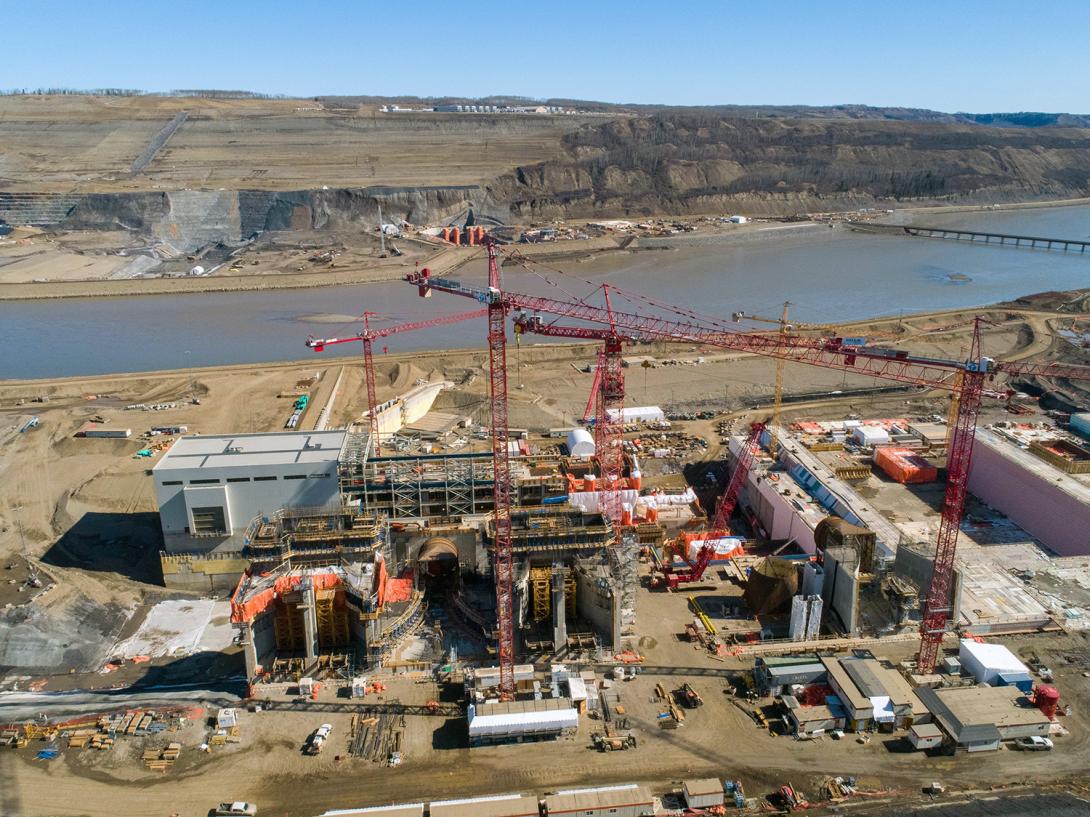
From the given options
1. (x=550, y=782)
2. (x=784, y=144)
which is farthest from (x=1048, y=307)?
(x=784, y=144)

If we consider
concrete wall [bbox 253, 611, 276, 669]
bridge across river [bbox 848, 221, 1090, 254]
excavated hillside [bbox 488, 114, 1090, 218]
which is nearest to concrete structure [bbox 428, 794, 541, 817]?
concrete wall [bbox 253, 611, 276, 669]

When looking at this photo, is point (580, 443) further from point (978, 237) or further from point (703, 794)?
point (978, 237)

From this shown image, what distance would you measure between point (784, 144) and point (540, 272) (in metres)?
74.3

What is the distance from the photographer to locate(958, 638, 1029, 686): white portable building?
67.7 feet

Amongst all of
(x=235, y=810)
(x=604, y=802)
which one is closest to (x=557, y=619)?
(x=604, y=802)

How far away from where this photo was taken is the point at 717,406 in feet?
142

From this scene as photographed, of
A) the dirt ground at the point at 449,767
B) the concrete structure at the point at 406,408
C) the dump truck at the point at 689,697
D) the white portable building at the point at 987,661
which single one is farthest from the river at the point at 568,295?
the white portable building at the point at 987,661

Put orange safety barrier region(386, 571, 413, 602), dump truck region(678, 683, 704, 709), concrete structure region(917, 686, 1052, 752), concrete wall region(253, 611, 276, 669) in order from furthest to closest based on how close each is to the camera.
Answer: orange safety barrier region(386, 571, 413, 602)
concrete wall region(253, 611, 276, 669)
dump truck region(678, 683, 704, 709)
concrete structure region(917, 686, 1052, 752)

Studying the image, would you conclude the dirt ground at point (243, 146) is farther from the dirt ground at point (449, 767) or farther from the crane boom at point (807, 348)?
the dirt ground at point (449, 767)

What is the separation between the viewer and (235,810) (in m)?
17.1

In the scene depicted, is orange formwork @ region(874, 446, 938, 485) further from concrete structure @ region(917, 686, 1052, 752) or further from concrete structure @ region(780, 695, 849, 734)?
concrete structure @ region(780, 695, 849, 734)

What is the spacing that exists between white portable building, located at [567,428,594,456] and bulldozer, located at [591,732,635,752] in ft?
58.6

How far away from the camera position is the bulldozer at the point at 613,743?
18844 mm

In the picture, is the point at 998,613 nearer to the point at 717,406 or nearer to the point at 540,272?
the point at 717,406
